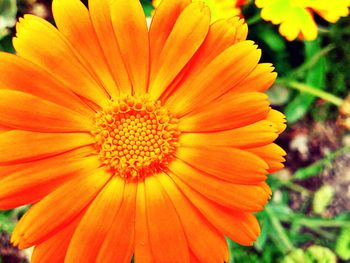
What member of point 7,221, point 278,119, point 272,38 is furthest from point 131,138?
point 272,38

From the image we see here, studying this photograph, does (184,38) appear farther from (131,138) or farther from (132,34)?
(131,138)

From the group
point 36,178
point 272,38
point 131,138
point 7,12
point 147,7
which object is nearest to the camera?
point 36,178

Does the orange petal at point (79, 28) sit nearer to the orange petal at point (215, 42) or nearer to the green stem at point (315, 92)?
the orange petal at point (215, 42)

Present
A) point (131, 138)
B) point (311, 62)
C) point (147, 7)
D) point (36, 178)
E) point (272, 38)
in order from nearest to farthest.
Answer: point (36, 178) < point (131, 138) < point (147, 7) < point (272, 38) < point (311, 62)

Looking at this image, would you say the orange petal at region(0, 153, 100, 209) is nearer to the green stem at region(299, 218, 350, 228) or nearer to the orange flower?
the orange flower

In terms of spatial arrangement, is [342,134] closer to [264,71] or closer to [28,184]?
[264,71]

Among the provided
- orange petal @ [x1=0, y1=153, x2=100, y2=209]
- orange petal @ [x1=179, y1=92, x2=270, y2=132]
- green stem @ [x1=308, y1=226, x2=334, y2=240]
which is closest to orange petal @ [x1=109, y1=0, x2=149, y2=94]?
orange petal @ [x1=179, y1=92, x2=270, y2=132]
